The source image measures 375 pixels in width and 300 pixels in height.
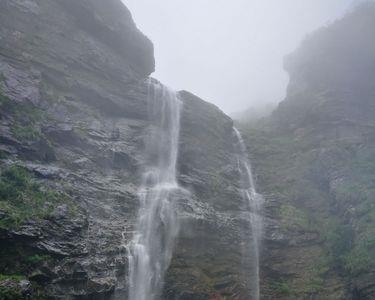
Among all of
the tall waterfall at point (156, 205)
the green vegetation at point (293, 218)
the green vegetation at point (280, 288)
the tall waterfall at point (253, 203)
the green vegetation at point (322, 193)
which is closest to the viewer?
the tall waterfall at point (156, 205)

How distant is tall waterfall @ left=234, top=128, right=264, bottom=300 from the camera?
88.8 feet

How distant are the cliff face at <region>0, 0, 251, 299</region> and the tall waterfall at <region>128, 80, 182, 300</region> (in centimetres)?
58

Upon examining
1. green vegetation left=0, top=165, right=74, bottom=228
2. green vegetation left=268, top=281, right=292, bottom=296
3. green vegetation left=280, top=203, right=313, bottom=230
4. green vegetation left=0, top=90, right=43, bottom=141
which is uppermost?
green vegetation left=0, top=90, right=43, bottom=141

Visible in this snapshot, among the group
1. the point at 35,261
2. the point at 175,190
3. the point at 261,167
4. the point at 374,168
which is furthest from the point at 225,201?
the point at 35,261

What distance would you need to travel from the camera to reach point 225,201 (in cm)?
3095

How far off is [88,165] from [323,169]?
1938 cm

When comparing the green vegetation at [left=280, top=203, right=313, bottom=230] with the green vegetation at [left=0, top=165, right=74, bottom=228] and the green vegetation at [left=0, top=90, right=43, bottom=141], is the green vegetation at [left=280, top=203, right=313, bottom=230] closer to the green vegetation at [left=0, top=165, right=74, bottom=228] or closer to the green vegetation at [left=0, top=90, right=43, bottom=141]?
the green vegetation at [left=0, top=165, right=74, bottom=228]

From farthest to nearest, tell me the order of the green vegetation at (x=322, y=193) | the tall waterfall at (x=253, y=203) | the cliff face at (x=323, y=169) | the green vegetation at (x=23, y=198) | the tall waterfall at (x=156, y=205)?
the tall waterfall at (x=253, y=203) < the green vegetation at (x=322, y=193) < the cliff face at (x=323, y=169) < the tall waterfall at (x=156, y=205) < the green vegetation at (x=23, y=198)

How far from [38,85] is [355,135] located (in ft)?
88.8

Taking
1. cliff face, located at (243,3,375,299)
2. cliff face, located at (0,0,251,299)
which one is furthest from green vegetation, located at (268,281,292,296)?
cliff face, located at (0,0,251,299)

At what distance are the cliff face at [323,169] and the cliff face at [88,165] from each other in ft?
10.9

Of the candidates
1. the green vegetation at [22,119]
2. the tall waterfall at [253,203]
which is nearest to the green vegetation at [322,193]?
the tall waterfall at [253,203]

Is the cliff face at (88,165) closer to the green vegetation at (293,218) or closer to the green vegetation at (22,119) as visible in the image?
the green vegetation at (22,119)

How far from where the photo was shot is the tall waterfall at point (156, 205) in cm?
2384
